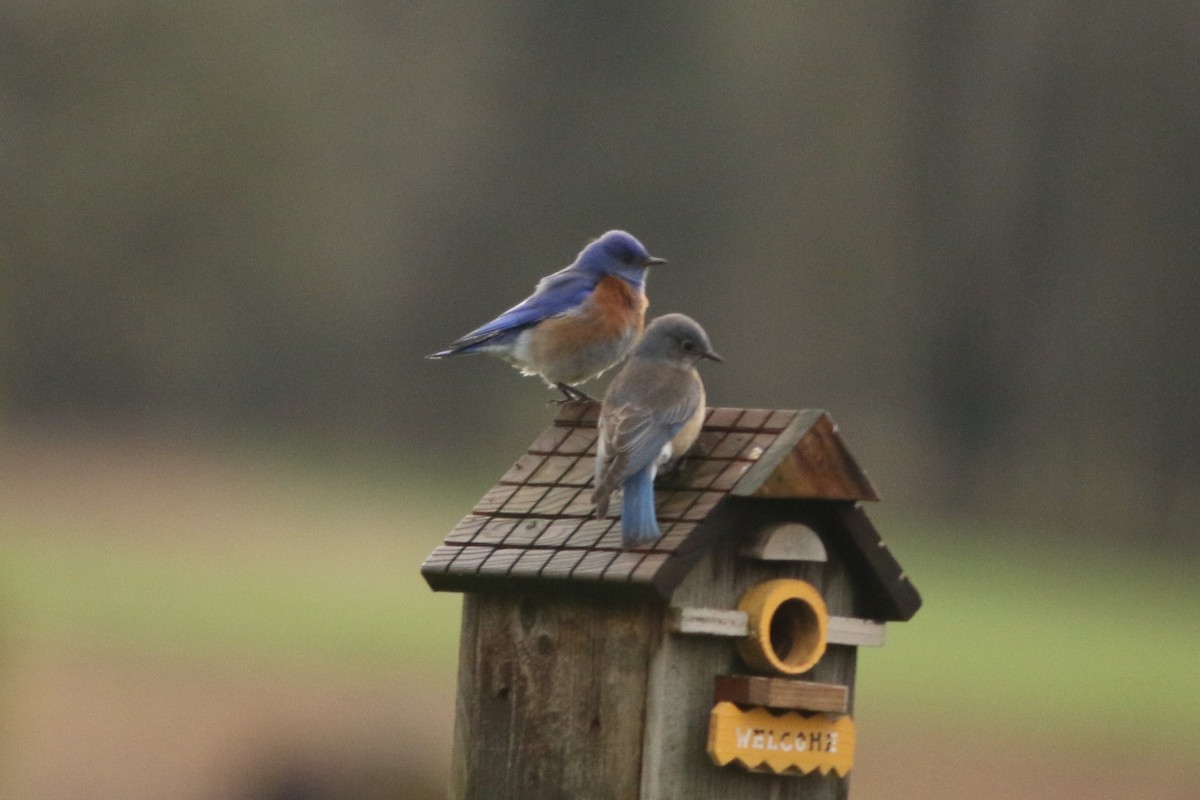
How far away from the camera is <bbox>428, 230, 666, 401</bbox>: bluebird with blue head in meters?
7.01

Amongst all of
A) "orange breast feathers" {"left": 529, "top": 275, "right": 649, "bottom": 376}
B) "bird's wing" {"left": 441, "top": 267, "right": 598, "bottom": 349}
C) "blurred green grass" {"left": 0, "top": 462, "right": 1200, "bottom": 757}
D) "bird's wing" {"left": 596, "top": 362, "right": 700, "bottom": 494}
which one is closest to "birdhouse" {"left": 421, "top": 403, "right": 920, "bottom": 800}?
"bird's wing" {"left": 596, "top": 362, "right": 700, "bottom": 494}

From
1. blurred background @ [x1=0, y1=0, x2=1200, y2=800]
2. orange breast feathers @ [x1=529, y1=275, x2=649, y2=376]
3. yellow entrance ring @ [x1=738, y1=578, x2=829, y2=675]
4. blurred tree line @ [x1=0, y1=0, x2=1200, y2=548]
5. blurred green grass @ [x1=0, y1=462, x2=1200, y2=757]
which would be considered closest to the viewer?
yellow entrance ring @ [x1=738, y1=578, x2=829, y2=675]

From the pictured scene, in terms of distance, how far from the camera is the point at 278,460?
2923 cm

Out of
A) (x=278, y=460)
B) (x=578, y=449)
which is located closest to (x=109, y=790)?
(x=578, y=449)

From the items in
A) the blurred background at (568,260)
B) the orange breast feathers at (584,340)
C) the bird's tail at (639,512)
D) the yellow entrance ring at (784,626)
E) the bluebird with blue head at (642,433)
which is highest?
the blurred background at (568,260)

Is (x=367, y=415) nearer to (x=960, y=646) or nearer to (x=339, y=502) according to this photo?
(x=339, y=502)

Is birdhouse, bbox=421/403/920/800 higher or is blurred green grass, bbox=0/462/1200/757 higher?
blurred green grass, bbox=0/462/1200/757

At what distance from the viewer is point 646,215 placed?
35844 mm

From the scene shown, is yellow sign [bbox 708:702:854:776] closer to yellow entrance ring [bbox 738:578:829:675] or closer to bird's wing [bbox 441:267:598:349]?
yellow entrance ring [bbox 738:578:829:675]

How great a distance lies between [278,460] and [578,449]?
79.6 ft

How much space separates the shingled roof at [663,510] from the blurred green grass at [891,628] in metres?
10.0

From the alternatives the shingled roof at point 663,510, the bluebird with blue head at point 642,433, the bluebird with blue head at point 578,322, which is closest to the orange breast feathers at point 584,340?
the bluebird with blue head at point 578,322

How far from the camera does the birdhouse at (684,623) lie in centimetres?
484

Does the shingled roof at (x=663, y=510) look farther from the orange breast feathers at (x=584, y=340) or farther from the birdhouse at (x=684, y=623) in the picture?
the orange breast feathers at (x=584, y=340)
